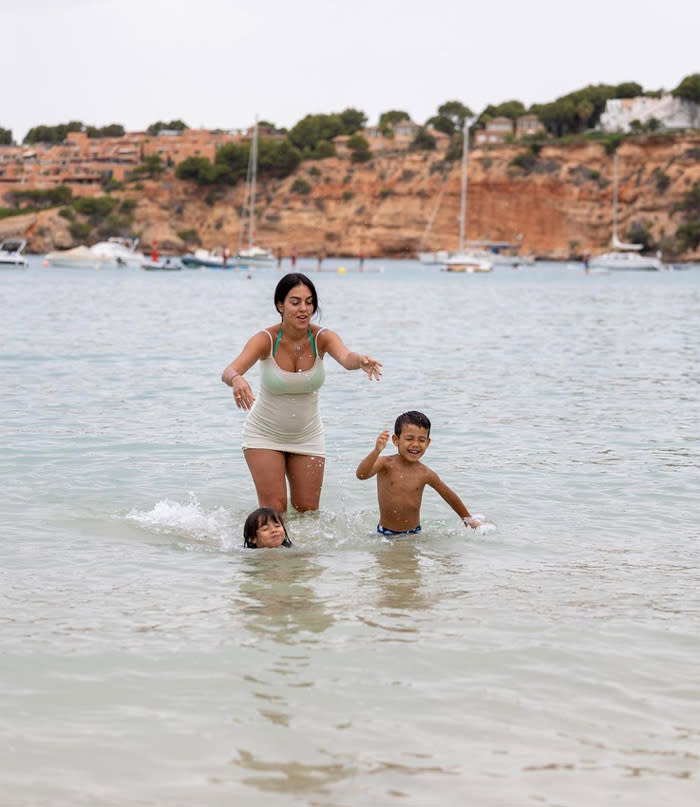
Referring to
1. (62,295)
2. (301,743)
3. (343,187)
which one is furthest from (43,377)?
(343,187)

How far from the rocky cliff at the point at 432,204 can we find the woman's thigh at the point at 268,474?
9279 cm

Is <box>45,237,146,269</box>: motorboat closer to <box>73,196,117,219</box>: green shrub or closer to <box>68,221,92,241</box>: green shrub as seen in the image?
<box>68,221,92,241</box>: green shrub

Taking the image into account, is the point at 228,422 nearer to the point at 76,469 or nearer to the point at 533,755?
the point at 76,469

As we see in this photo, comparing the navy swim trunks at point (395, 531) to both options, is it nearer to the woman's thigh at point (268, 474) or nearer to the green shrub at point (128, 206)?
the woman's thigh at point (268, 474)

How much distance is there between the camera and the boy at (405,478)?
685 centimetres

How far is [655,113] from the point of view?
12438 centimetres

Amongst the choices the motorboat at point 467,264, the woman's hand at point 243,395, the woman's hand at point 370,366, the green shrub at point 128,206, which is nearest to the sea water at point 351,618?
the woman's hand at point 243,395

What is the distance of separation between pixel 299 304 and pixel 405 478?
1.36 metres

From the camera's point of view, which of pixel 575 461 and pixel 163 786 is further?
pixel 575 461

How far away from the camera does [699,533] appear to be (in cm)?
763

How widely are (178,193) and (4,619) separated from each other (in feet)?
420

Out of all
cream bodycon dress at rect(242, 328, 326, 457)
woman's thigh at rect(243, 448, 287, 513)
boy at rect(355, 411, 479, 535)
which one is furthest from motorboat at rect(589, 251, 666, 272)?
woman's thigh at rect(243, 448, 287, 513)

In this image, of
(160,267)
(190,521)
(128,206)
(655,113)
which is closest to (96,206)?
(128,206)

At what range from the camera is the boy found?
6.85 meters
